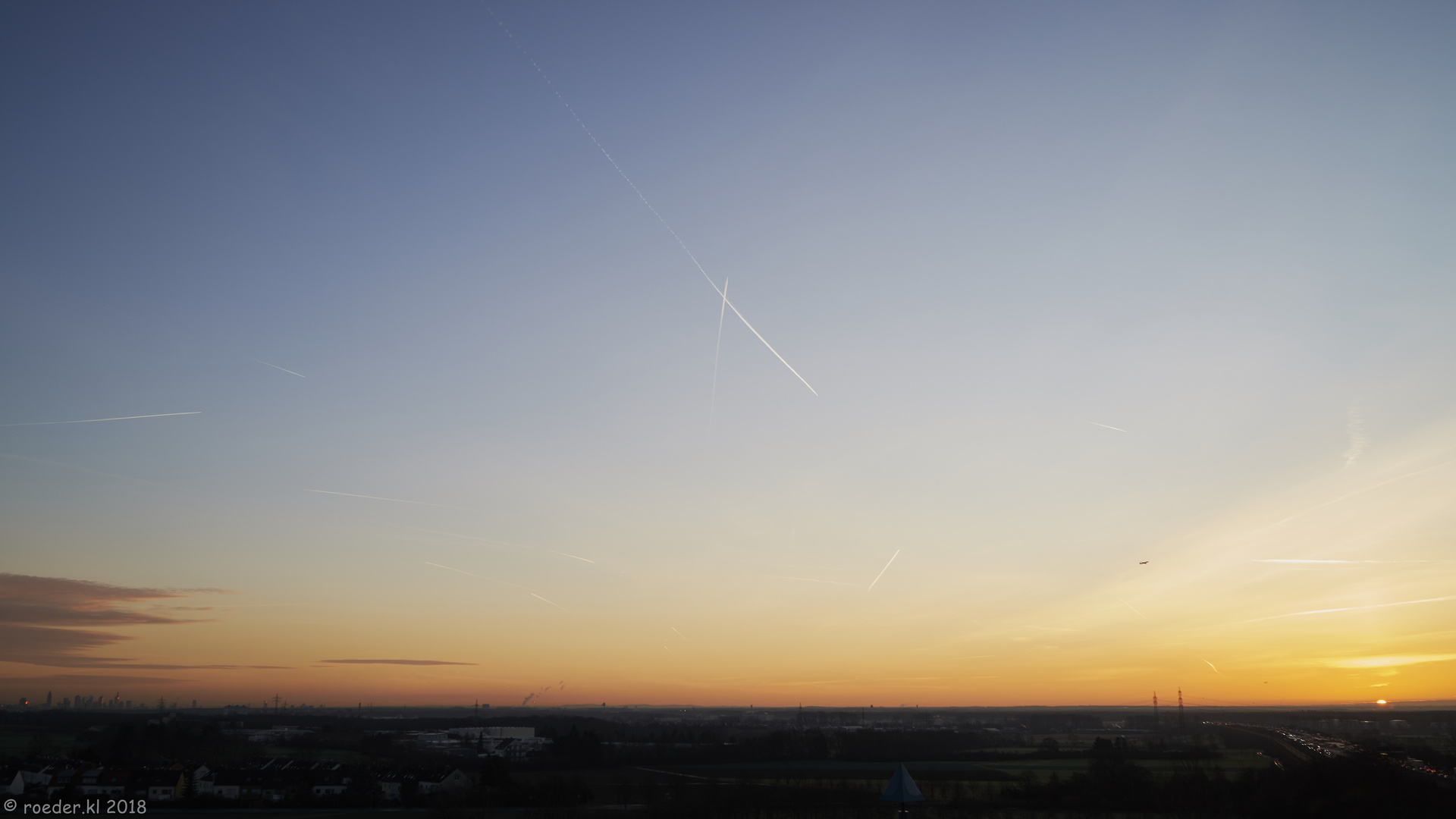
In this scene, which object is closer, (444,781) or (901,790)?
(901,790)

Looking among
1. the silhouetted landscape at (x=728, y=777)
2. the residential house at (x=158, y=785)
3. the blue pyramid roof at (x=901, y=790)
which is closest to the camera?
the blue pyramid roof at (x=901, y=790)

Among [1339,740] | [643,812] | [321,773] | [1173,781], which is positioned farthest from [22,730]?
[1339,740]

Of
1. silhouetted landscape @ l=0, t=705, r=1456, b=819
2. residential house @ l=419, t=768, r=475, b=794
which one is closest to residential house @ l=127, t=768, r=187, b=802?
silhouetted landscape @ l=0, t=705, r=1456, b=819

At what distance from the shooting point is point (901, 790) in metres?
16.5

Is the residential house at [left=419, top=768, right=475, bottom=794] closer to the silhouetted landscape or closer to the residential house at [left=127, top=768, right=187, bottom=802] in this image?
the silhouetted landscape

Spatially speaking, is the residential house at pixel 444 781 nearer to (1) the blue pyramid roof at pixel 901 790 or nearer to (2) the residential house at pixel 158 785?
(2) the residential house at pixel 158 785

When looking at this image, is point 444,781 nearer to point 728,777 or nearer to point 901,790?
point 728,777

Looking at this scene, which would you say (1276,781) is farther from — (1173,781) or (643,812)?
(643,812)

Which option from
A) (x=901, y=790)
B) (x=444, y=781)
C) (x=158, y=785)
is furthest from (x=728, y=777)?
(x=901, y=790)

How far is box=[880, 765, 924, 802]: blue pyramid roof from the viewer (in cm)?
1612

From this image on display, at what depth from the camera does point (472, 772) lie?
83.4 metres

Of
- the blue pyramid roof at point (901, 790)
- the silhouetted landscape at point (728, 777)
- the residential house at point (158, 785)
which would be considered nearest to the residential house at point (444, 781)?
the silhouetted landscape at point (728, 777)

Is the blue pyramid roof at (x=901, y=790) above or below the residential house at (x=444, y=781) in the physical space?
→ above

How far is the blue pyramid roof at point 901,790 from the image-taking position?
52.9ft
